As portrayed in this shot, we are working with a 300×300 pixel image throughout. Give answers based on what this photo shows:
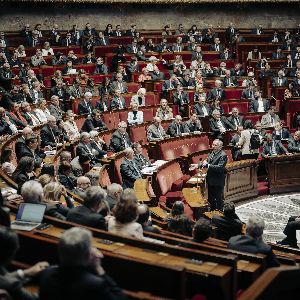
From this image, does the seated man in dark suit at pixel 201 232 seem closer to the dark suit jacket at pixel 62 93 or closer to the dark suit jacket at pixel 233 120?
the dark suit jacket at pixel 233 120

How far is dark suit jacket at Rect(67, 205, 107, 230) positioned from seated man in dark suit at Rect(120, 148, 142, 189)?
219 centimetres

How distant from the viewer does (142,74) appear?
799 cm

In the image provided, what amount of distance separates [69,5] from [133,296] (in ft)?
28.9

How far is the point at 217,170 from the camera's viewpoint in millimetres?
5121

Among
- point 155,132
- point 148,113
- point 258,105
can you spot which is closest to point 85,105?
point 148,113

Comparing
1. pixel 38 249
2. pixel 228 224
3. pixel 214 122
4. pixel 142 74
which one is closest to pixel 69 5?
pixel 142 74

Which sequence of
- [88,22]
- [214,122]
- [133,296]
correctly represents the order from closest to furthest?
[133,296] → [214,122] → [88,22]

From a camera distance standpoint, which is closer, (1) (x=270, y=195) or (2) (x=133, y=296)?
(2) (x=133, y=296)

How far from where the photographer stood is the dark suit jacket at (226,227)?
3.37 meters

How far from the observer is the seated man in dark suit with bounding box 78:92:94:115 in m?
6.63

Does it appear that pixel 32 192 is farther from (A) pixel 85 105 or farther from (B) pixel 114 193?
(A) pixel 85 105

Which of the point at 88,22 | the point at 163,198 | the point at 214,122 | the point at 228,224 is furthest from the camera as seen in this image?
the point at 88,22

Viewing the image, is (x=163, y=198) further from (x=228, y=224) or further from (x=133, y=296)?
(x=133, y=296)

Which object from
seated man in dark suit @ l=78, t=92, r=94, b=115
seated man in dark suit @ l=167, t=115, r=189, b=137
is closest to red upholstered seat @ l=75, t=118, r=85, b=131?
seated man in dark suit @ l=78, t=92, r=94, b=115
